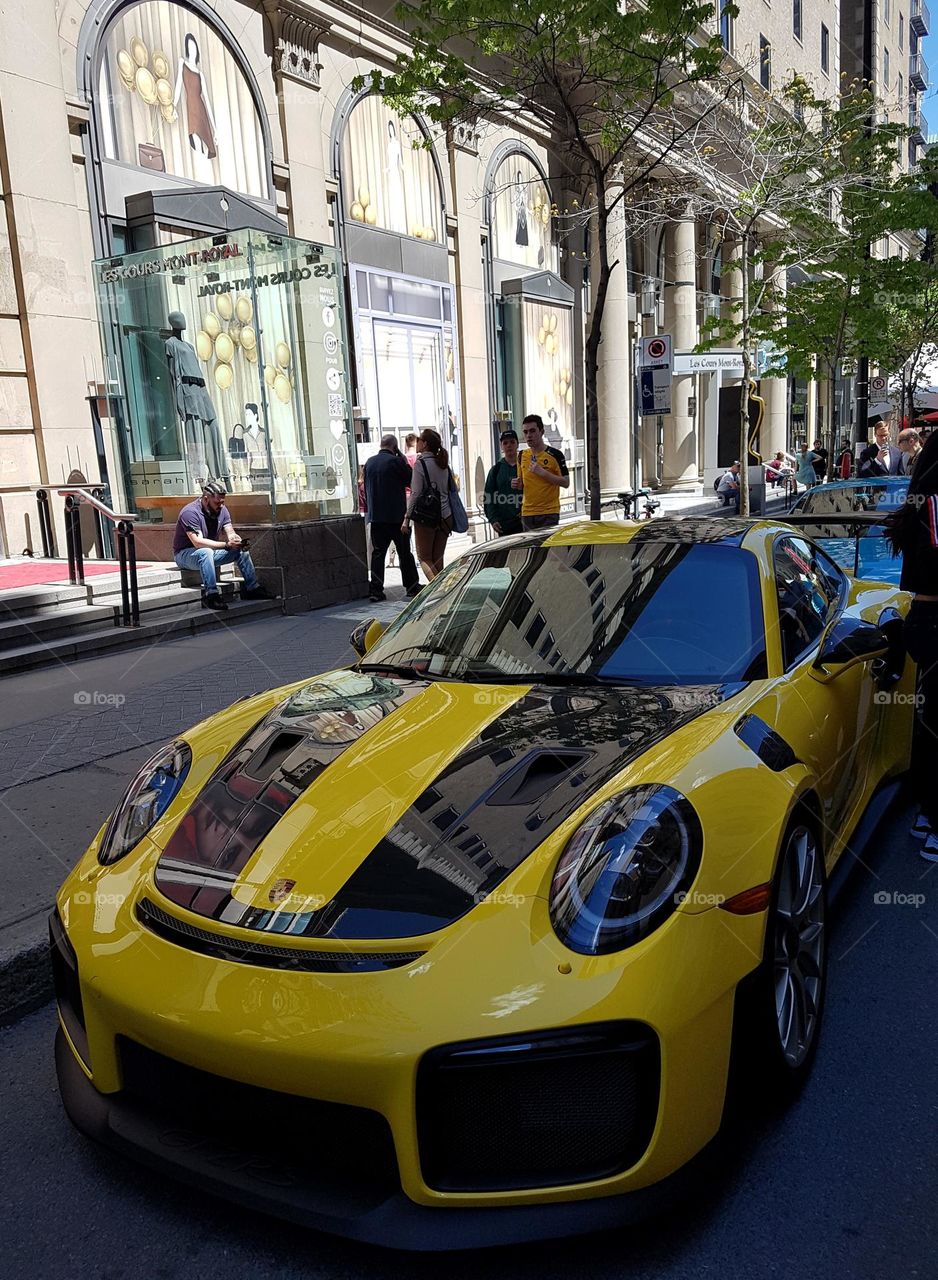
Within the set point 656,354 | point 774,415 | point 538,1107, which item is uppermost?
point 656,354

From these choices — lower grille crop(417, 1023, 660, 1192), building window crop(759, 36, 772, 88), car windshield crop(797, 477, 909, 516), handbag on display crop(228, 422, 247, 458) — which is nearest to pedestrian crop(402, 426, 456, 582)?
handbag on display crop(228, 422, 247, 458)

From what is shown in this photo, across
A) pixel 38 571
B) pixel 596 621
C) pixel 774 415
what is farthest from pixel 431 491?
pixel 774 415

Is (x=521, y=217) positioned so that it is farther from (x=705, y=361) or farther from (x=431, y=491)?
(x=431, y=491)

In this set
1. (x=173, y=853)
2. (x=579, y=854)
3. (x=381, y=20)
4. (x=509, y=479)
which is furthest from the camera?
(x=381, y=20)

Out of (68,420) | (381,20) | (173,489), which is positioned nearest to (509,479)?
(173,489)

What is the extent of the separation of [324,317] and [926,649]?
1011 cm

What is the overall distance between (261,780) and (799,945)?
157 centimetres

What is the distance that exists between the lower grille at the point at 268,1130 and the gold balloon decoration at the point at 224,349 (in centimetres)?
1104

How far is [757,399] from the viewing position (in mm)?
16438

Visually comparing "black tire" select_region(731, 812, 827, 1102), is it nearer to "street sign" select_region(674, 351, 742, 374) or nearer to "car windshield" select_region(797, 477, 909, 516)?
"car windshield" select_region(797, 477, 909, 516)

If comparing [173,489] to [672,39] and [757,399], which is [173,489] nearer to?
[672,39]

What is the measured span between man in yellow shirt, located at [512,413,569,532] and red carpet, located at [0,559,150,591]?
4.56 meters

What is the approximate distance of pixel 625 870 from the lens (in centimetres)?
221

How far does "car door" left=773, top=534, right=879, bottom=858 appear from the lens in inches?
123
